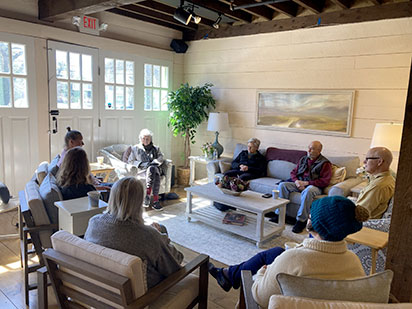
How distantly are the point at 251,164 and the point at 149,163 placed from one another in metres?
1.48

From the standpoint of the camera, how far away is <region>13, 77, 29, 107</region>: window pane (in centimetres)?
400

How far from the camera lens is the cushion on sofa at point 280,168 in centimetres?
448

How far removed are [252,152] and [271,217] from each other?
3.45 feet

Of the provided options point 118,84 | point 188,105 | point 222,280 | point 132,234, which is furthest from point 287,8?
point 132,234

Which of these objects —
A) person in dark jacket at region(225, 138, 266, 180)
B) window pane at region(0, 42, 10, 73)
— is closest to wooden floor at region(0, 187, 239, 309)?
person in dark jacket at region(225, 138, 266, 180)

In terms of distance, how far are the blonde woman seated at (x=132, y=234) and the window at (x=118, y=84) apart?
3.60 meters

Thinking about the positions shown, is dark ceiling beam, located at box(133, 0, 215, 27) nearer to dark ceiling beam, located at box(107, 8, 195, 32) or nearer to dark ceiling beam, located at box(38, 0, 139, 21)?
dark ceiling beam, located at box(107, 8, 195, 32)

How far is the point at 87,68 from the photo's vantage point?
15.3 feet

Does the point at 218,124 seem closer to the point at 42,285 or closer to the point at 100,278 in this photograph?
the point at 42,285

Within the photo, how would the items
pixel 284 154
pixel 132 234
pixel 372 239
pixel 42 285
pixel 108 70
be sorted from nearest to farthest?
pixel 132 234 → pixel 42 285 → pixel 372 239 → pixel 284 154 → pixel 108 70

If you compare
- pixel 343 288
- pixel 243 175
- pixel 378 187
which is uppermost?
pixel 378 187

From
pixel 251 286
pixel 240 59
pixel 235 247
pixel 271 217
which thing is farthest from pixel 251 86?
pixel 251 286

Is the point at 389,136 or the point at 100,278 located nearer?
the point at 100,278

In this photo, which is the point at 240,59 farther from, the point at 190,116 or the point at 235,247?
the point at 235,247
